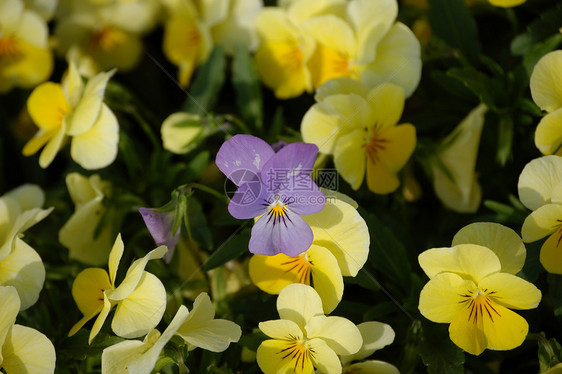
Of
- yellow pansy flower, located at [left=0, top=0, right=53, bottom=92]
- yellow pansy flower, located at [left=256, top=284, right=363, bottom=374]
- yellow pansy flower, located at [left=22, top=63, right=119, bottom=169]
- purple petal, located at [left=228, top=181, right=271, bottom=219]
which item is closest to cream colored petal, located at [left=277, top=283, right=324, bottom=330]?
yellow pansy flower, located at [left=256, top=284, right=363, bottom=374]

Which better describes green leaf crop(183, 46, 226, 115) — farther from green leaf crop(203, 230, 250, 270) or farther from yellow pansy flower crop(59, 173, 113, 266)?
green leaf crop(203, 230, 250, 270)

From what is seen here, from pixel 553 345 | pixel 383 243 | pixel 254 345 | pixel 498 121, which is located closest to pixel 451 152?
pixel 498 121

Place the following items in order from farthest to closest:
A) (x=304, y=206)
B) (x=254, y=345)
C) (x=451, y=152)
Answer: (x=451, y=152), (x=254, y=345), (x=304, y=206)

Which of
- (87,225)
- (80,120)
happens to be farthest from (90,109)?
(87,225)

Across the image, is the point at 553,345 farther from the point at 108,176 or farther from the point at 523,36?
the point at 108,176

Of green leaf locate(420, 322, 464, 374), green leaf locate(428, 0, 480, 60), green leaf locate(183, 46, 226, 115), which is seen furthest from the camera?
green leaf locate(183, 46, 226, 115)

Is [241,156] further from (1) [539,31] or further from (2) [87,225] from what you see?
(1) [539,31]

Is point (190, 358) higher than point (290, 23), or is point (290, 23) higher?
point (290, 23)
